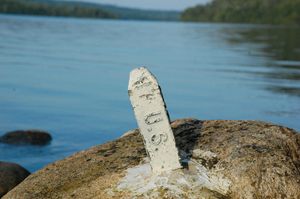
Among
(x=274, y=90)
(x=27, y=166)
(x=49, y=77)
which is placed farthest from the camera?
(x=49, y=77)

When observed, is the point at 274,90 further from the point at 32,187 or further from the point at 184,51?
the point at 184,51

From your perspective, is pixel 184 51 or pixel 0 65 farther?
pixel 184 51

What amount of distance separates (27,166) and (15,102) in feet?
24.1

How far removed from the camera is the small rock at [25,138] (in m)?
14.0

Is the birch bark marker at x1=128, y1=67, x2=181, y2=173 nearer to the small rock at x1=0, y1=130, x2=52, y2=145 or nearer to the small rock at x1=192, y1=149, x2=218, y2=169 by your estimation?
the small rock at x1=192, y1=149, x2=218, y2=169

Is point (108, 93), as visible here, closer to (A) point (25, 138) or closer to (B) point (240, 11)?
(A) point (25, 138)

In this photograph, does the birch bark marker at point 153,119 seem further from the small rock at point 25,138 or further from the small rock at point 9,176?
the small rock at point 25,138

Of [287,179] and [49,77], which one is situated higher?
[287,179]

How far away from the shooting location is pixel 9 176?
29.5ft

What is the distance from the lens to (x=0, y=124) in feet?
→ 52.3

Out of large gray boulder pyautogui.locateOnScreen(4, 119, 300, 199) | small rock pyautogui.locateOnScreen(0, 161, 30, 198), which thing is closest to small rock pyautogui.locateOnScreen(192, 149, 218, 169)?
large gray boulder pyautogui.locateOnScreen(4, 119, 300, 199)

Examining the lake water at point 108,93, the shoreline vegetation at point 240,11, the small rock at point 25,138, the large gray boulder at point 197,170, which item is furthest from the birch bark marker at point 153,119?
the shoreline vegetation at point 240,11

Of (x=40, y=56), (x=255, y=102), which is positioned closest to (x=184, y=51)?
(x=40, y=56)

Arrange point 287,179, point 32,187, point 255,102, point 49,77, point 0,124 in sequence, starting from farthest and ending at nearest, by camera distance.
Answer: point 49,77
point 255,102
point 0,124
point 32,187
point 287,179
